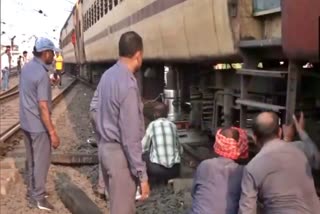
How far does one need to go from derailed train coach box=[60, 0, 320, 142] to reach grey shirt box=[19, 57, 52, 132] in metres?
1.58

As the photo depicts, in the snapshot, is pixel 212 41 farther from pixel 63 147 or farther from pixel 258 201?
pixel 63 147

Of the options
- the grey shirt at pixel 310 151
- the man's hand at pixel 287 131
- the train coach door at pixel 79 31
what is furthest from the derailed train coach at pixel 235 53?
the train coach door at pixel 79 31

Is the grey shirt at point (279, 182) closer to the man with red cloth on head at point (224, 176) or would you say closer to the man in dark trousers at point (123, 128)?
the man with red cloth on head at point (224, 176)

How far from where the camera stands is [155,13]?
8.32m

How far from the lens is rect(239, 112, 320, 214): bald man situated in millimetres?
3309

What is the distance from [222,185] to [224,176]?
55 mm

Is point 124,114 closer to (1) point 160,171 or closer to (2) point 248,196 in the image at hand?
(2) point 248,196

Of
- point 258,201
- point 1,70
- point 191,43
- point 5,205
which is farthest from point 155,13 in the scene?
point 1,70

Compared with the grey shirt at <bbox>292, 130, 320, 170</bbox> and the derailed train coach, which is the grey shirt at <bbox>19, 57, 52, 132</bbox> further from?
the grey shirt at <bbox>292, 130, 320, 170</bbox>

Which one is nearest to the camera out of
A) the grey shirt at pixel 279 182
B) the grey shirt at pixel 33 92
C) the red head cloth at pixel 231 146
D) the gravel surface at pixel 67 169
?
the grey shirt at pixel 279 182

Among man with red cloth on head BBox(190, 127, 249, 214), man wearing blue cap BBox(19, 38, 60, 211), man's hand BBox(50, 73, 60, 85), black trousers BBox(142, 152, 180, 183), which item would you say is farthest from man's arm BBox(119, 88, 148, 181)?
man's hand BBox(50, 73, 60, 85)

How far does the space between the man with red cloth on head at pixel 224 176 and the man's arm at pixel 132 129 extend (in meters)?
0.39

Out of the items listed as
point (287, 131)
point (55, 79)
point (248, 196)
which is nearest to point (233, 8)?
point (287, 131)

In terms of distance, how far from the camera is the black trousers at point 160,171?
21.1 ft
